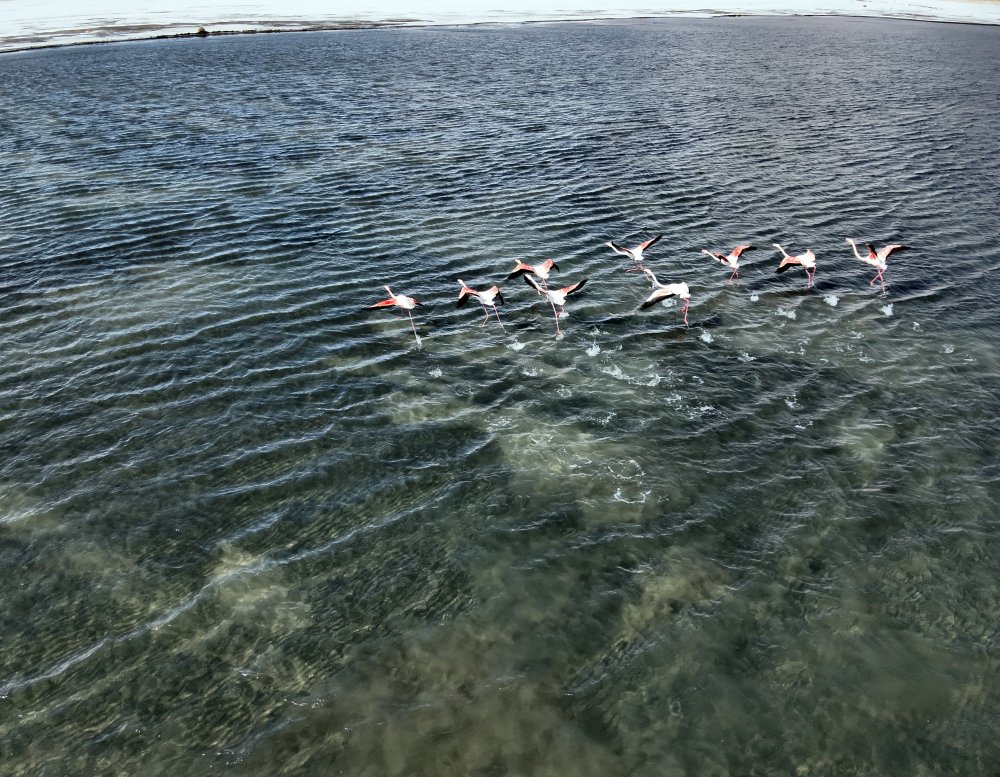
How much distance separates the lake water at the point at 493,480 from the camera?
8195 mm

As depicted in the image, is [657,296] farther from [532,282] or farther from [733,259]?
[532,282]

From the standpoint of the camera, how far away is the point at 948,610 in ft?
30.9

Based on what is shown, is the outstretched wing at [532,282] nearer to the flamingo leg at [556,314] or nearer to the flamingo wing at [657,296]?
the flamingo leg at [556,314]

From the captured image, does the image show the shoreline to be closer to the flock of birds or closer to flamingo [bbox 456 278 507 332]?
the flock of birds

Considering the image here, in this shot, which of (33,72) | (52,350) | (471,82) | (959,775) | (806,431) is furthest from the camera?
(33,72)

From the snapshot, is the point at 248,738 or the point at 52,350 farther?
the point at 52,350

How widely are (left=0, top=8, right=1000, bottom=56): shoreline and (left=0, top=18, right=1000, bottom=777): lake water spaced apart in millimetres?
57619

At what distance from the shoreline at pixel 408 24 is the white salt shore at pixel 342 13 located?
29cm

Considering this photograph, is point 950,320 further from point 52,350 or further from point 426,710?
point 52,350

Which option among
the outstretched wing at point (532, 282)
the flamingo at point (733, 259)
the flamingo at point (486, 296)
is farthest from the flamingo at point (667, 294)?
the flamingo at point (486, 296)

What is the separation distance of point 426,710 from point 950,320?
15.7m

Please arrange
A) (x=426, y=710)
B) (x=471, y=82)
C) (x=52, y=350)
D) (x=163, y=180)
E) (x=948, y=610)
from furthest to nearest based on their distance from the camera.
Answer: (x=471, y=82) < (x=163, y=180) < (x=52, y=350) < (x=948, y=610) < (x=426, y=710)

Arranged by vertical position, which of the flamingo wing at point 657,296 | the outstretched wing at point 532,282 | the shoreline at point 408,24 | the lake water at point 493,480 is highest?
the shoreline at point 408,24

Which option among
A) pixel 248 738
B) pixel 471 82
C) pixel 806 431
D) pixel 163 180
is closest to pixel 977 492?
pixel 806 431
